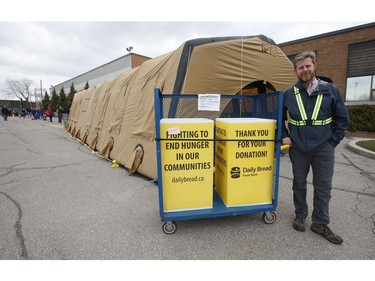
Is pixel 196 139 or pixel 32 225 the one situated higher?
pixel 196 139

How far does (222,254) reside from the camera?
2.26 meters

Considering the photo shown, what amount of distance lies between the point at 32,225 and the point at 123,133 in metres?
3.46

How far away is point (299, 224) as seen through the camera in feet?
8.84

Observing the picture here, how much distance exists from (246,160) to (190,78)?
224 centimetres

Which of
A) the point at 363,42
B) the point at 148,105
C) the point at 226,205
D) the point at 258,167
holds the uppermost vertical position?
the point at 363,42

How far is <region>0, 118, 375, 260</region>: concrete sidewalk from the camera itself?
2275 millimetres

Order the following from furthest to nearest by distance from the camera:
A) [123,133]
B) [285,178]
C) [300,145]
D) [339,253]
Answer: [123,133] < [285,178] < [300,145] < [339,253]

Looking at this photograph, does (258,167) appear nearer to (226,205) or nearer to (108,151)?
(226,205)

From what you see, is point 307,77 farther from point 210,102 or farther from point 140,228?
point 140,228

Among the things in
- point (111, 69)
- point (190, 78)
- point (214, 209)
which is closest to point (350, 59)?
point (190, 78)

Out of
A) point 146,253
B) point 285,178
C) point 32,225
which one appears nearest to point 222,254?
point 146,253

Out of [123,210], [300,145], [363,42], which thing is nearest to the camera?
[300,145]

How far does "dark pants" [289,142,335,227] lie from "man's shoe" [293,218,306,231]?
0.18 ft

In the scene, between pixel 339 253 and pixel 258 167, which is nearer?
pixel 339 253
